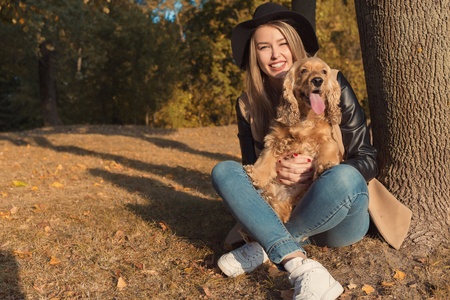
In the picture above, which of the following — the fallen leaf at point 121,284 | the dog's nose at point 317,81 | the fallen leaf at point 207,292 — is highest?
the dog's nose at point 317,81

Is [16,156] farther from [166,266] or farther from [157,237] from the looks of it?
[166,266]

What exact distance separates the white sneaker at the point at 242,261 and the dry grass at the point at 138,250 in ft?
0.23

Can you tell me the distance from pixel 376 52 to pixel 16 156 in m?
8.34

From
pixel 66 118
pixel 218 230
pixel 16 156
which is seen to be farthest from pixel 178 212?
pixel 66 118

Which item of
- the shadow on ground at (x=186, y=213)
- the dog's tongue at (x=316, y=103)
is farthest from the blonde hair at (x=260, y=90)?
the shadow on ground at (x=186, y=213)

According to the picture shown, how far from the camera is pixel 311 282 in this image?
7.93 ft

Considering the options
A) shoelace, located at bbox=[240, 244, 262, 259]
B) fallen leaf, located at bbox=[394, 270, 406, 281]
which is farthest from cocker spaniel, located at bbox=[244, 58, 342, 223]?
fallen leaf, located at bbox=[394, 270, 406, 281]

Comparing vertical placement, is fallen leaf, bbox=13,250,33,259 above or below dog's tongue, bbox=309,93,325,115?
below

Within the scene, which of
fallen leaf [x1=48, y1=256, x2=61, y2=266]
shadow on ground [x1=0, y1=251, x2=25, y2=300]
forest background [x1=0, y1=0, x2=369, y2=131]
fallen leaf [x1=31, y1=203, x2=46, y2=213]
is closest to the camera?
shadow on ground [x1=0, y1=251, x2=25, y2=300]

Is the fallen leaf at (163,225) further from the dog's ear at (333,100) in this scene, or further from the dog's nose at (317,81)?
the dog's nose at (317,81)

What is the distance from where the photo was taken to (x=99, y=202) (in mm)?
5059

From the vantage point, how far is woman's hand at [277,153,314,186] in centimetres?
317

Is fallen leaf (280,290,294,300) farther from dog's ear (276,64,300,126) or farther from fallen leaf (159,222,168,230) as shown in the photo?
fallen leaf (159,222,168,230)

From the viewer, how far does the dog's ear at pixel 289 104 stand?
3115 mm
